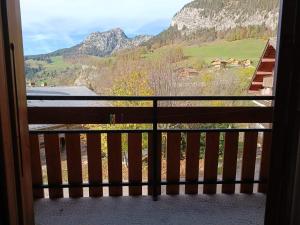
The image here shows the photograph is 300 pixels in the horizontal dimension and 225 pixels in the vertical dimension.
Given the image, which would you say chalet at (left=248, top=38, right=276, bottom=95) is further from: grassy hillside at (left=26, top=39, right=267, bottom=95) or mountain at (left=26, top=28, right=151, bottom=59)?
mountain at (left=26, top=28, right=151, bottom=59)

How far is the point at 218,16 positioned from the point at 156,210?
368cm

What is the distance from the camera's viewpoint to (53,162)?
2.50 meters

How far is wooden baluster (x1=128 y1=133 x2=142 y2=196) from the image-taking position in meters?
2.49

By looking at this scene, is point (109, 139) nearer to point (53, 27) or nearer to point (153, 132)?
point (153, 132)

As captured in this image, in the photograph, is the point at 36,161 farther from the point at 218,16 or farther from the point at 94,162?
the point at 218,16

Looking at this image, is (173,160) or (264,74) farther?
(264,74)

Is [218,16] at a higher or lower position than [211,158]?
higher

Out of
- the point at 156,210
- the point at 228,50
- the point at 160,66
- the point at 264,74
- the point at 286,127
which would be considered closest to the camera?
the point at 286,127

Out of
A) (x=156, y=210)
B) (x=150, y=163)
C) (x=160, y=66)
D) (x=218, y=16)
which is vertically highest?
(x=218, y=16)

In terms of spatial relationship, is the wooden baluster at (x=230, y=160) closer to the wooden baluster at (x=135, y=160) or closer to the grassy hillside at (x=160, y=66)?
the wooden baluster at (x=135, y=160)

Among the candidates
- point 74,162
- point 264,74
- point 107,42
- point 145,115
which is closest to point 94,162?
point 74,162

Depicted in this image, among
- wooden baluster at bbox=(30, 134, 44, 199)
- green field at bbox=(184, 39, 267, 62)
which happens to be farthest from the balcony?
green field at bbox=(184, 39, 267, 62)

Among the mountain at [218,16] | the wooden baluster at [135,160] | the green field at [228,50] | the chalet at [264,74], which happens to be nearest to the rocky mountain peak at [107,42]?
the mountain at [218,16]

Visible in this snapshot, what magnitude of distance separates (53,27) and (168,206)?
3.57m
